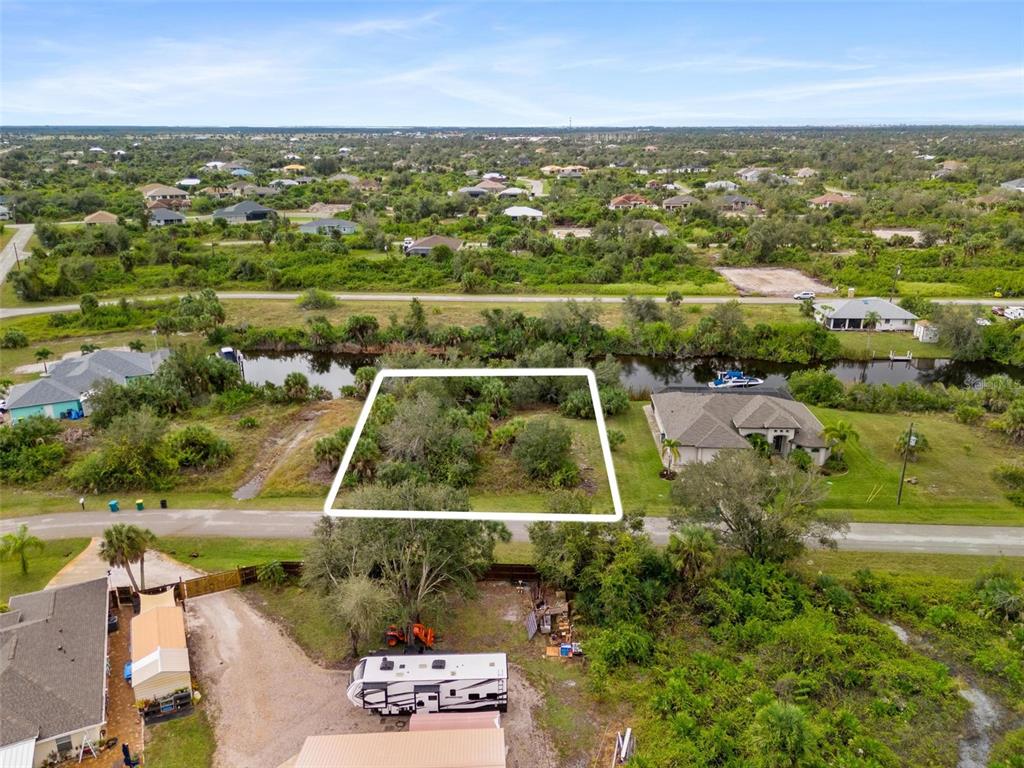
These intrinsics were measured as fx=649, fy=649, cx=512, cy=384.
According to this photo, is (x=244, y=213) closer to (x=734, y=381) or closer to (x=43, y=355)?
(x=43, y=355)

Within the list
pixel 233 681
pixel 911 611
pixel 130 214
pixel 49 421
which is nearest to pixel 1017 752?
pixel 911 611

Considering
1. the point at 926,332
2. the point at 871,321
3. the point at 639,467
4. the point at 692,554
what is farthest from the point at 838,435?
the point at 926,332

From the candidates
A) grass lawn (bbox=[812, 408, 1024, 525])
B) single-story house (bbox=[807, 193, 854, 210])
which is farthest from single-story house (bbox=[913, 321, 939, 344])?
single-story house (bbox=[807, 193, 854, 210])

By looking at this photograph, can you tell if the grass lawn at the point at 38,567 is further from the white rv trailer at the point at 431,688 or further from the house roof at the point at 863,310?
the house roof at the point at 863,310

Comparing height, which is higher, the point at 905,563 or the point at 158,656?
the point at 158,656

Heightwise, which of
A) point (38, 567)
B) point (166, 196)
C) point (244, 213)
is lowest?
point (38, 567)

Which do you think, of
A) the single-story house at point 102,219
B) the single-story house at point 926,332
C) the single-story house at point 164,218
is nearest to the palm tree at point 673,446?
the single-story house at point 926,332

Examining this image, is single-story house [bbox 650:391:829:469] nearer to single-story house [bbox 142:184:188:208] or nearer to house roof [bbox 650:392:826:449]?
house roof [bbox 650:392:826:449]
